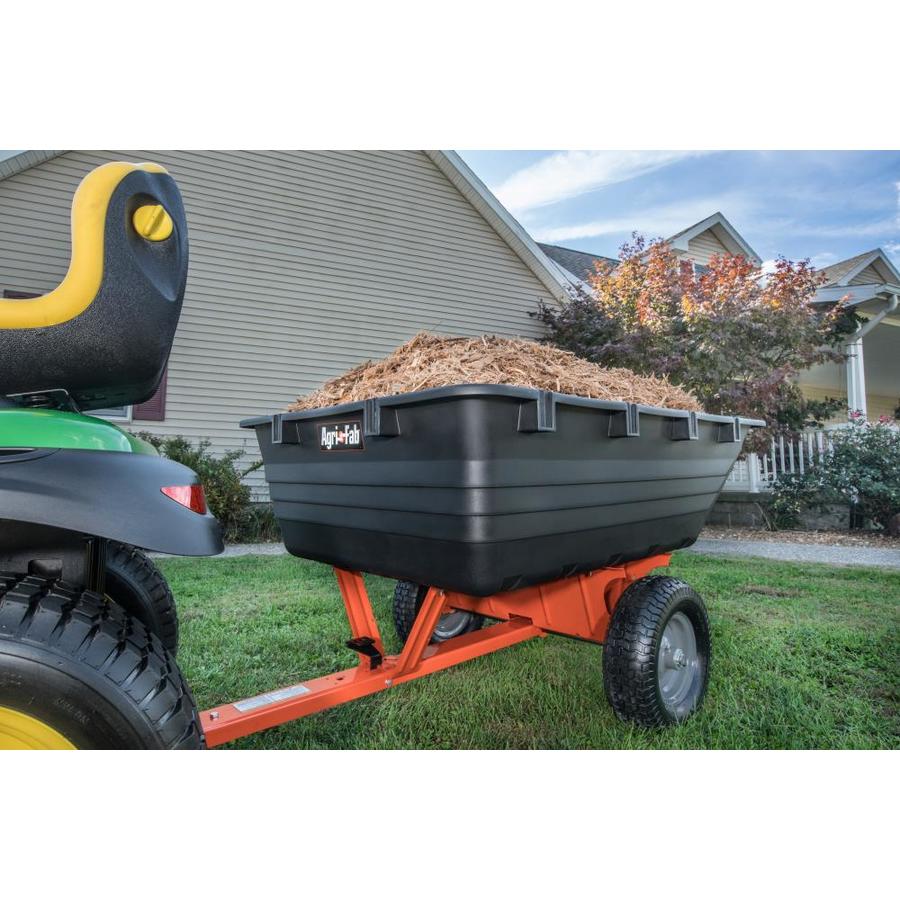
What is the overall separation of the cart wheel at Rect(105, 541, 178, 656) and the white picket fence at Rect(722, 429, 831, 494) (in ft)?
22.6

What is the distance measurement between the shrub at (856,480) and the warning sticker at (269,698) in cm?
655

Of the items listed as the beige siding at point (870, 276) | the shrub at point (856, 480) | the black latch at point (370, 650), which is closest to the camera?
the black latch at point (370, 650)

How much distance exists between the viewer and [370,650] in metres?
1.95

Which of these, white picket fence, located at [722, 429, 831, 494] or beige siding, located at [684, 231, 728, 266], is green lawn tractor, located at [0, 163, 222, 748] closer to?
white picket fence, located at [722, 429, 831, 494]

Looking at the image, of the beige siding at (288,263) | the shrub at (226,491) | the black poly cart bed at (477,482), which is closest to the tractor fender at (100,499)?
the black poly cart bed at (477,482)

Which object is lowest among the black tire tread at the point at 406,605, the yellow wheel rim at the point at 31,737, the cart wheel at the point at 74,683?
the black tire tread at the point at 406,605

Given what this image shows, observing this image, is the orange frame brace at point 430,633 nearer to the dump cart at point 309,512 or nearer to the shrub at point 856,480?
the dump cart at point 309,512

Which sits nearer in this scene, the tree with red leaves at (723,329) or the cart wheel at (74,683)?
the cart wheel at (74,683)

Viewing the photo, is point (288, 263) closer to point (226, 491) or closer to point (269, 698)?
point (226, 491)

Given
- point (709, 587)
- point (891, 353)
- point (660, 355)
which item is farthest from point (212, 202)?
point (891, 353)

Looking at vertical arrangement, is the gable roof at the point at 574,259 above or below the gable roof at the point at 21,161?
above

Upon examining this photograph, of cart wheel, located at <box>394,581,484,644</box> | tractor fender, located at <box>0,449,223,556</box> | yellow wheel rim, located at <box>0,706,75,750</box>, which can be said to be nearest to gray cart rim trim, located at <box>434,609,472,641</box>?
cart wheel, located at <box>394,581,484,644</box>

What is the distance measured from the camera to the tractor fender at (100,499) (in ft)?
3.43

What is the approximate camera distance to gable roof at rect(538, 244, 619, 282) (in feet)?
34.1
